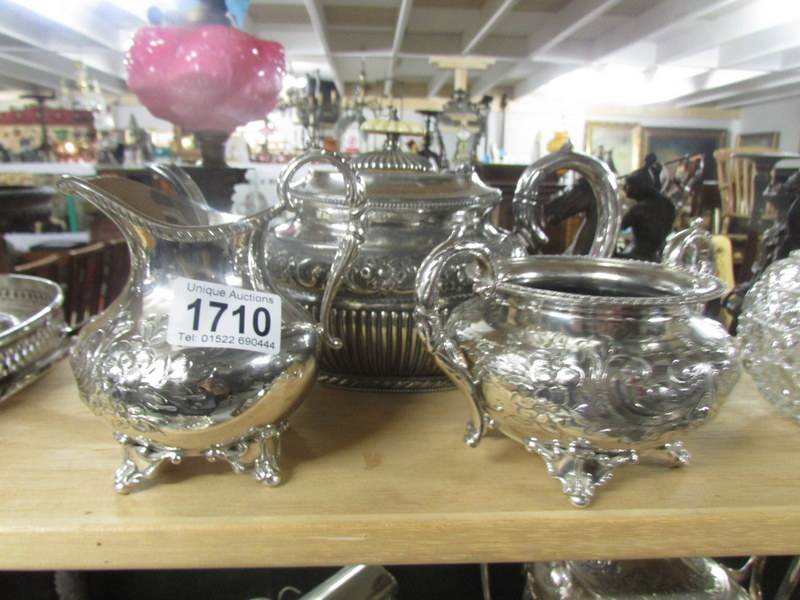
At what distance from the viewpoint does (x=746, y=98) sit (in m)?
5.17

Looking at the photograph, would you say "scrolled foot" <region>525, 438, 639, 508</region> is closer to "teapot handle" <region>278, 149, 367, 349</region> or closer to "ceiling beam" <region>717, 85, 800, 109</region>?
"teapot handle" <region>278, 149, 367, 349</region>

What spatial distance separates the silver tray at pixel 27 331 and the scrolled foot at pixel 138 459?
0.20 meters

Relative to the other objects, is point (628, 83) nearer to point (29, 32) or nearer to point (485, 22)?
point (485, 22)

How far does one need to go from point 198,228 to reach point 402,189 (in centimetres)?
20

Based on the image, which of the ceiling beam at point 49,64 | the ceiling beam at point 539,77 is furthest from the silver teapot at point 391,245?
the ceiling beam at point 539,77

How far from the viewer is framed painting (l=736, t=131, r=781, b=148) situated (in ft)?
16.9

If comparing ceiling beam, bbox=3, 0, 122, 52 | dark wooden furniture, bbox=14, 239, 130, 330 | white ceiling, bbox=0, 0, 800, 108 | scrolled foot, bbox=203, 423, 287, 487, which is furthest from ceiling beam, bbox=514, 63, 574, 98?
scrolled foot, bbox=203, 423, 287, 487

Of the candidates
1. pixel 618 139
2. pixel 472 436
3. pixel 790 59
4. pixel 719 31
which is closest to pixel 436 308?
pixel 472 436

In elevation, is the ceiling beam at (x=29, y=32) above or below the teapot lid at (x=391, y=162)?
above

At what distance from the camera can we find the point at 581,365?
36cm

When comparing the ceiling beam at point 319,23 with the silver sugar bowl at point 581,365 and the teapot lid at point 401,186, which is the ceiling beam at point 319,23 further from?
the silver sugar bowl at point 581,365

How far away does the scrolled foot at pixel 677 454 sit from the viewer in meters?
0.43

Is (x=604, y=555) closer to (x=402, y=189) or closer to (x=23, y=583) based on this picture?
(x=402, y=189)

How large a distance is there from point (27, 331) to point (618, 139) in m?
6.35
